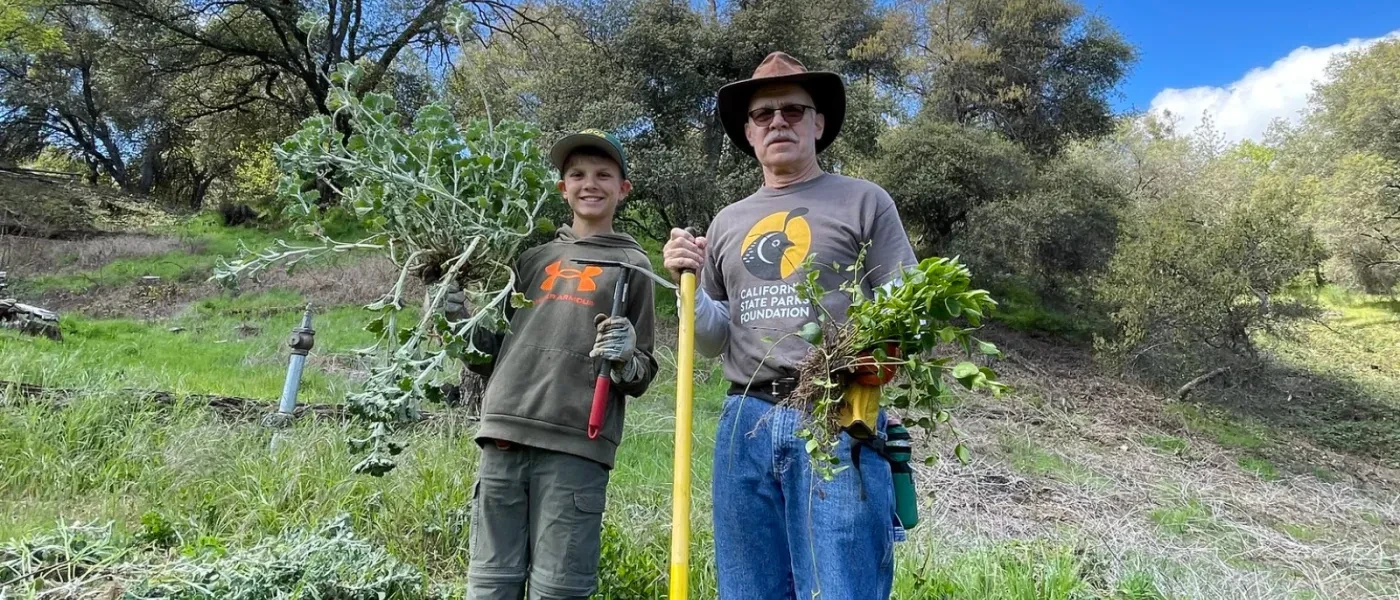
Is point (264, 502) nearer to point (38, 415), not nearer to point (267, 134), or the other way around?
point (38, 415)

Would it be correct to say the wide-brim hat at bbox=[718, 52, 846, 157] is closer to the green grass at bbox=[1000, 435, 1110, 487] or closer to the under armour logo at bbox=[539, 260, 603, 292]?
the under armour logo at bbox=[539, 260, 603, 292]

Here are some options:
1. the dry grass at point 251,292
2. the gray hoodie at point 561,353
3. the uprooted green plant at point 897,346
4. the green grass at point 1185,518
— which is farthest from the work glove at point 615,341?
the dry grass at point 251,292

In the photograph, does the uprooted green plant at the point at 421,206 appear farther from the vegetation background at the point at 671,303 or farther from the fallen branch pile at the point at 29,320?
the fallen branch pile at the point at 29,320

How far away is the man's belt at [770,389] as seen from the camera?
6.04ft

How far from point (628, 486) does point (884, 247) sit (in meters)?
2.74

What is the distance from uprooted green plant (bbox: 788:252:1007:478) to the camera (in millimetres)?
1443

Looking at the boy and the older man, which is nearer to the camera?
the older man

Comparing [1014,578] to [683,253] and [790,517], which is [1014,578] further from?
[683,253]

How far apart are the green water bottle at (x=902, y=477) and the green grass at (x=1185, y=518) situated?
449 cm

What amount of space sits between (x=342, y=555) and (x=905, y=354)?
2.38 meters

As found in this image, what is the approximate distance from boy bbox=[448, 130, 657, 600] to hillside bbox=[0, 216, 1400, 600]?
0.44 meters

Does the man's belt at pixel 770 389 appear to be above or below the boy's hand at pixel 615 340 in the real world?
below

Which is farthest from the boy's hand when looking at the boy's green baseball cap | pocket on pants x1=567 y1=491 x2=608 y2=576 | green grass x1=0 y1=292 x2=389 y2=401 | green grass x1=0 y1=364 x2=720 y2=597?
green grass x1=0 y1=292 x2=389 y2=401

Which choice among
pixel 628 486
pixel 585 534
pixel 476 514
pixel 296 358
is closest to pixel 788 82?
pixel 585 534
